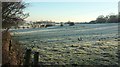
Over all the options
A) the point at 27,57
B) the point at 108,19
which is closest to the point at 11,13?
the point at 27,57

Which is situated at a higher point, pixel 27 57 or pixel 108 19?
pixel 27 57

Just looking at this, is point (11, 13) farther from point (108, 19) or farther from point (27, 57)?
point (108, 19)

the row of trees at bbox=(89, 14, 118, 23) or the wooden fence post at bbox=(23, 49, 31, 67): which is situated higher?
the wooden fence post at bbox=(23, 49, 31, 67)

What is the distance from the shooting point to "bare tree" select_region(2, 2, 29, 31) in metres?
17.7

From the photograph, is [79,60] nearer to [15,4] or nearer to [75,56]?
[75,56]

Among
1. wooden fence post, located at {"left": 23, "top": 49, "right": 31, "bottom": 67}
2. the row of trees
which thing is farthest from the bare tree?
the row of trees

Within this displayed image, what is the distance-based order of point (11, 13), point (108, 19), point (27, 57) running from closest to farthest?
point (27, 57), point (11, 13), point (108, 19)

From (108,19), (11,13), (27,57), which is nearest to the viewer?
(27,57)

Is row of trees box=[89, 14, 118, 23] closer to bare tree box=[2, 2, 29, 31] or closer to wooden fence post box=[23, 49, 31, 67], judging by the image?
bare tree box=[2, 2, 29, 31]

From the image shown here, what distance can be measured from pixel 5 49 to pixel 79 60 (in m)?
6.68

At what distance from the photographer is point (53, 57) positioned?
20641 mm

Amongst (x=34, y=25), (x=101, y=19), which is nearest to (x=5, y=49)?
(x=34, y=25)

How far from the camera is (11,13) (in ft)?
62.1

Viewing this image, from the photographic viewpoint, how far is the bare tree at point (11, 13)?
17656 mm
